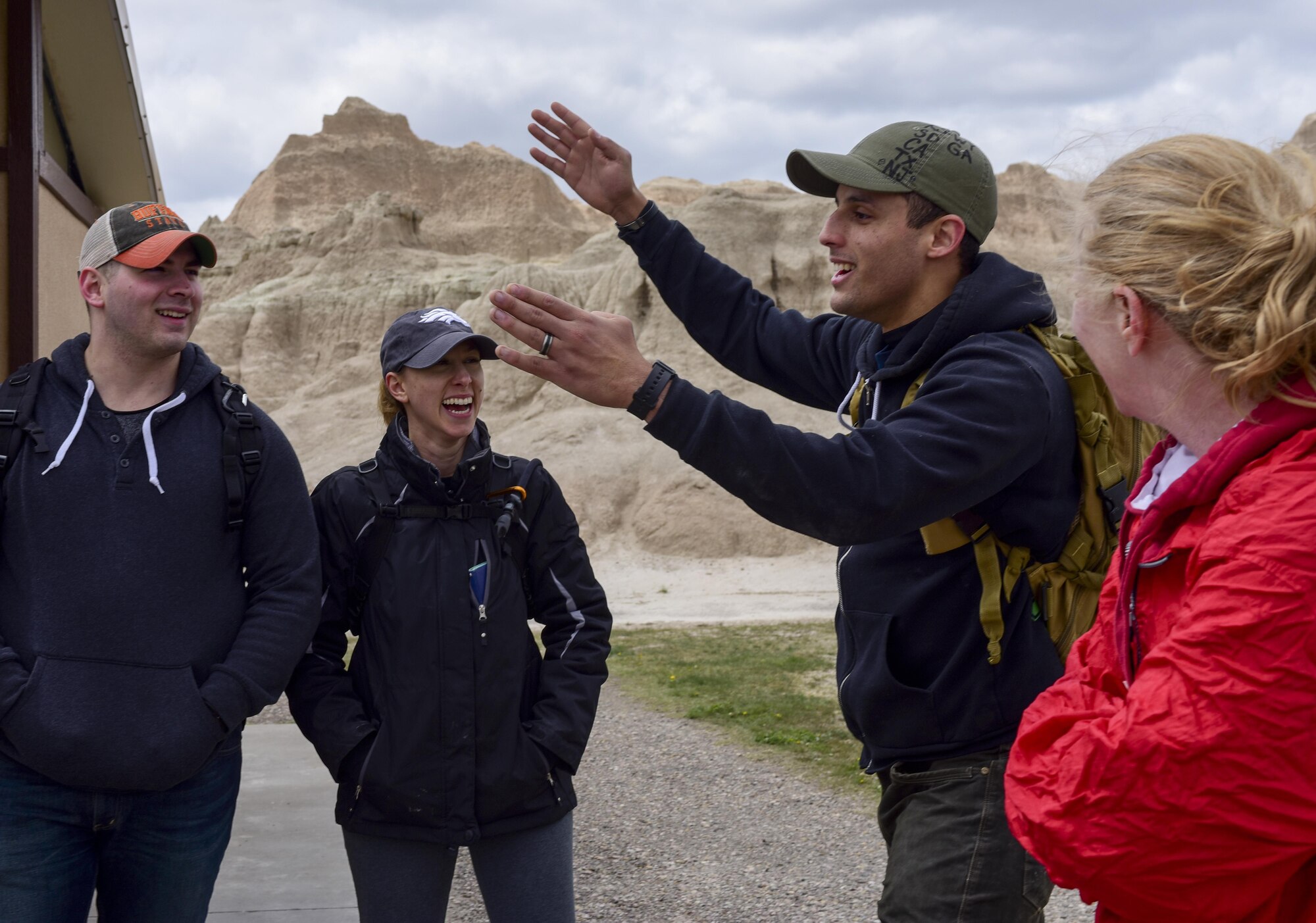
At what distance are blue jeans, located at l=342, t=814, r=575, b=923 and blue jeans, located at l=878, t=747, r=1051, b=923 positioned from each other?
0.90 meters

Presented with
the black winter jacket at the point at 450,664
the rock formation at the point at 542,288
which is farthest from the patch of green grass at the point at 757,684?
the rock formation at the point at 542,288

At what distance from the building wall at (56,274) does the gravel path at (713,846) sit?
313cm

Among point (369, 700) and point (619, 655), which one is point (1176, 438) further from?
point (619, 655)

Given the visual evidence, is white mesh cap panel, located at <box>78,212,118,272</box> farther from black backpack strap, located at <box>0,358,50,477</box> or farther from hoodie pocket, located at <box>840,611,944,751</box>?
hoodie pocket, located at <box>840,611,944,751</box>

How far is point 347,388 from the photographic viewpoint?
36375mm

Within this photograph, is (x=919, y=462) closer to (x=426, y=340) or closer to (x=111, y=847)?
(x=426, y=340)

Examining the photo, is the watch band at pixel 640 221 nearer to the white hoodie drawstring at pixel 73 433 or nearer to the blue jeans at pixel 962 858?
the white hoodie drawstring at pixel 73 433

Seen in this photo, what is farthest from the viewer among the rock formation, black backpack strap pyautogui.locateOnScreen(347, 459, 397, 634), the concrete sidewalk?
the rock formation

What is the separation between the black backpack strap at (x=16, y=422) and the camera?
2.67 metres

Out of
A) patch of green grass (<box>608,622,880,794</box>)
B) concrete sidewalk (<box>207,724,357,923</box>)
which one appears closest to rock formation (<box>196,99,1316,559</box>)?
patch of green grass (<box>608,622,880,794</box>)

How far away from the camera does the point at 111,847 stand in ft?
8.83

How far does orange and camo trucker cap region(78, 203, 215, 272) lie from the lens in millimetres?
2861

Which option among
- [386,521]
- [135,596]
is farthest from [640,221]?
[135,596]

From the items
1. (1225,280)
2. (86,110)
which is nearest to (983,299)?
(1225,280)
